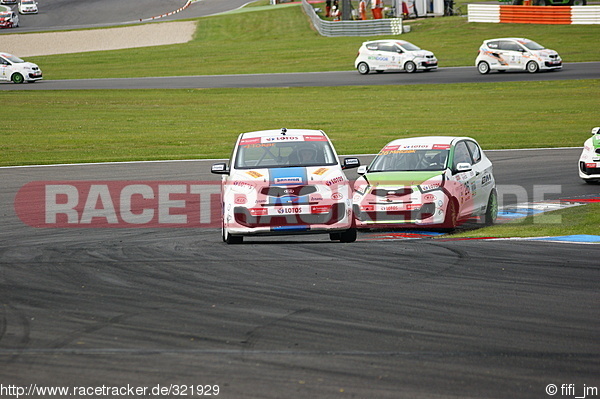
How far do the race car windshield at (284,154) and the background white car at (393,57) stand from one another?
27.7 m

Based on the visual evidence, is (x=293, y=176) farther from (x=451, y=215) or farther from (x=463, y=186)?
(x=463, y=186)

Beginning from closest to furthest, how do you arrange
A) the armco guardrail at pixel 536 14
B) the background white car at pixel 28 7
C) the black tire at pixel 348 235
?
the black tire at pixel 348 235
the armco guardrail at pixel 536 14
the background white car at pixel 28 7

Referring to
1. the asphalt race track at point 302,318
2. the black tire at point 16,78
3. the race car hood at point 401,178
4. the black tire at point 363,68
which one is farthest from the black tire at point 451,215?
the black tire at point 16,78

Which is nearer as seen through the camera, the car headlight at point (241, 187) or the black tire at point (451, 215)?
the car headlight at point (241, 187)

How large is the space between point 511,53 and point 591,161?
69.0 feet

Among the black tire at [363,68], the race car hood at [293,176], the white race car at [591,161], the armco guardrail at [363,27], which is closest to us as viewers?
the race car hood at [293,176]

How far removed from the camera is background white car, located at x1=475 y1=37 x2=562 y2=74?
37250mm

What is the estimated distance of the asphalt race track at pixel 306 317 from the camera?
6270mm

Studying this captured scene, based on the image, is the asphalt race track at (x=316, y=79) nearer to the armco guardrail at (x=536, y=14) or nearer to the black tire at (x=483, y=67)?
the black tire at (x=483, y=67)

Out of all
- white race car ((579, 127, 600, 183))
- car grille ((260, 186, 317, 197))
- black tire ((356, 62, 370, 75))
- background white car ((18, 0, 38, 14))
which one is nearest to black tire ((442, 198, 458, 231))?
car grille ((260, 186, 317, 197))

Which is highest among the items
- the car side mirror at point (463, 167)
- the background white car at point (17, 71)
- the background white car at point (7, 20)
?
the background white car at point (7, 20)

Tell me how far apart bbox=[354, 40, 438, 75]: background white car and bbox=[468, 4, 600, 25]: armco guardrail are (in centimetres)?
1344

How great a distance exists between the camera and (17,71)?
138 ft

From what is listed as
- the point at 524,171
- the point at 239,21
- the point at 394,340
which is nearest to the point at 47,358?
the point at 394,340
